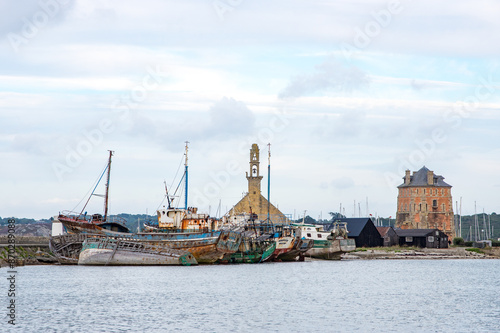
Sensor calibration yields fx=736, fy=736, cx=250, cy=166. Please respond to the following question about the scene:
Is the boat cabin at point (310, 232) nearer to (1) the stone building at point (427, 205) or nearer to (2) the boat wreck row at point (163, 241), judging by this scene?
(2) the boat wreck row at point (163, 241)

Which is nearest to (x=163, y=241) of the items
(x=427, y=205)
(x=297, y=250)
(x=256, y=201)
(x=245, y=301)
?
(x=297, y=250)

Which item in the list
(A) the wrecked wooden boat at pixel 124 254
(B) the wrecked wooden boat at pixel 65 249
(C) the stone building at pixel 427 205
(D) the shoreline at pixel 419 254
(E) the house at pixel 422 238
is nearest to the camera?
(A) the wrecked wooden boat at pixel 124 254

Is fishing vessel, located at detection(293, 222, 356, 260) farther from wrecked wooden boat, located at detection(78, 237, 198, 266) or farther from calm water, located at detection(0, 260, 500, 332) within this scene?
wrecked wooden boat, located at detection(78, 237, 198, 266)

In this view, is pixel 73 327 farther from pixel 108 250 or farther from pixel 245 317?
pixel 108 250

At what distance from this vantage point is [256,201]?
12200 cm

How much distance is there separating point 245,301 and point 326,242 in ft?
167

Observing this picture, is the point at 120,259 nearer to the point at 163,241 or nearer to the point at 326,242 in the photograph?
the point at 163,241

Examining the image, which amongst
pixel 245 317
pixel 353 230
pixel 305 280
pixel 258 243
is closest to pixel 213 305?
pixel 245 317

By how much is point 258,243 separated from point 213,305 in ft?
133

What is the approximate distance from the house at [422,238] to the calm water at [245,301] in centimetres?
5174

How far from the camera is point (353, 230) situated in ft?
388

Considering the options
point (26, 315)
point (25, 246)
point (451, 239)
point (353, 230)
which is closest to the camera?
point (26, 315)

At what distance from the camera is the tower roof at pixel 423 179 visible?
136 meters

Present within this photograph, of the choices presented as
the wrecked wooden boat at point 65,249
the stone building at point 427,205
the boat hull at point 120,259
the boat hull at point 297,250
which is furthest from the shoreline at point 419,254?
the wrecked wooden boat at point 65,249
